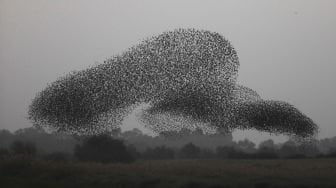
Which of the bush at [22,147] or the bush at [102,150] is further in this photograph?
the bush at [22,147]

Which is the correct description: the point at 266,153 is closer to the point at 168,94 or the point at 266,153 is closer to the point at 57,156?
the point at 168,94

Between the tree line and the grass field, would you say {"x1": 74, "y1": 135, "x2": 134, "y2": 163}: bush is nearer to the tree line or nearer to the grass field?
the tree line

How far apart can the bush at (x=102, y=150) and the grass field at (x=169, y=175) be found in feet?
7.70

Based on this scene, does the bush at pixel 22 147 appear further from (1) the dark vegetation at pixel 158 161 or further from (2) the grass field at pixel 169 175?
(2) the grass field at pixel 169 175

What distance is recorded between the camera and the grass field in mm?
12930

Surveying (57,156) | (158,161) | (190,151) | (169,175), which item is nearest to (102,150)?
(57,156)

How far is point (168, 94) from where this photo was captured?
2009cm

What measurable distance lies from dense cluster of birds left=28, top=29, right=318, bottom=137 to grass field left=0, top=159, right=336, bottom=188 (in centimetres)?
285

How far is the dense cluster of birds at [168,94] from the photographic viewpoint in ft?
64.6

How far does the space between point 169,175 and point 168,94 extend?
20.6 feet

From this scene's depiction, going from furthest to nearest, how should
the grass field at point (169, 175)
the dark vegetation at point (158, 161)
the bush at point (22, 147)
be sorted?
the bush at point (22, 147) → the dark vegetation at point (158, 161) → the grass field at point (169, 175)

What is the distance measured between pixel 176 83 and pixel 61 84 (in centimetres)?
564

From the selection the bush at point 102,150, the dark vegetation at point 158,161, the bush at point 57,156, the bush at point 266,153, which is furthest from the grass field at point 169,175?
the bush at point 57,156

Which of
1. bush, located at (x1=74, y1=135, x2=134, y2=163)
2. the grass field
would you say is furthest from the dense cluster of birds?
the grass field
